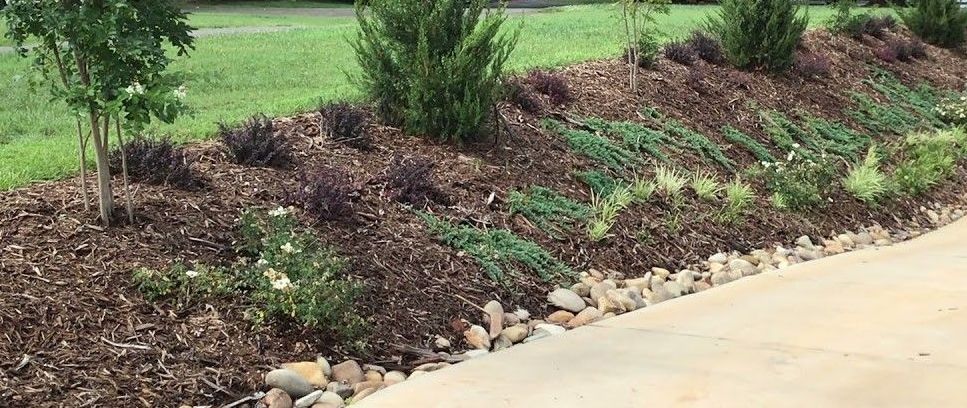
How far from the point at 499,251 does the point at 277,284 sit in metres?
1.81

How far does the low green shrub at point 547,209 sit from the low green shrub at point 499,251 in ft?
1.03

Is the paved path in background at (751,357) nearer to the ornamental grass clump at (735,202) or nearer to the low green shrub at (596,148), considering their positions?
the ornamental grass clump at (735,202)

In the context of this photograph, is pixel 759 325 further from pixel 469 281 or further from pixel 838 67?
pixel 838 67

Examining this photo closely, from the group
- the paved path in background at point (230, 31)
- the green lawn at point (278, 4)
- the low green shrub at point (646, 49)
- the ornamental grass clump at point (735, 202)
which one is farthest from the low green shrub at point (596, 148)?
the green lawn at point (278, 4)

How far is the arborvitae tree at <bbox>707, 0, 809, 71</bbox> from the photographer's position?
11.4 m

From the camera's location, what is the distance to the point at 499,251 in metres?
6.18

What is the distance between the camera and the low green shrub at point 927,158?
32.0 ft

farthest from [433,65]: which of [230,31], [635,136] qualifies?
[230,31]

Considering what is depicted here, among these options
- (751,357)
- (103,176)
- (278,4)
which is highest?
(103,176)

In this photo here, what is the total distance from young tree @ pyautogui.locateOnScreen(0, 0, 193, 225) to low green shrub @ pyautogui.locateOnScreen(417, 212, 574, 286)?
6.53ft

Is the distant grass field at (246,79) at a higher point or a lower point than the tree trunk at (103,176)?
lower

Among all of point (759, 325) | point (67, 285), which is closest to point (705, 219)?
point (759, 325)

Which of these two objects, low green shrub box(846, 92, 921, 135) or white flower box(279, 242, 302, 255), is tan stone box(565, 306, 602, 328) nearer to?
white flower box(279, 242, 302, 255)

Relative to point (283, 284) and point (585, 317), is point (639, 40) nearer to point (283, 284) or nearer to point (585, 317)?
point (585, 317)
